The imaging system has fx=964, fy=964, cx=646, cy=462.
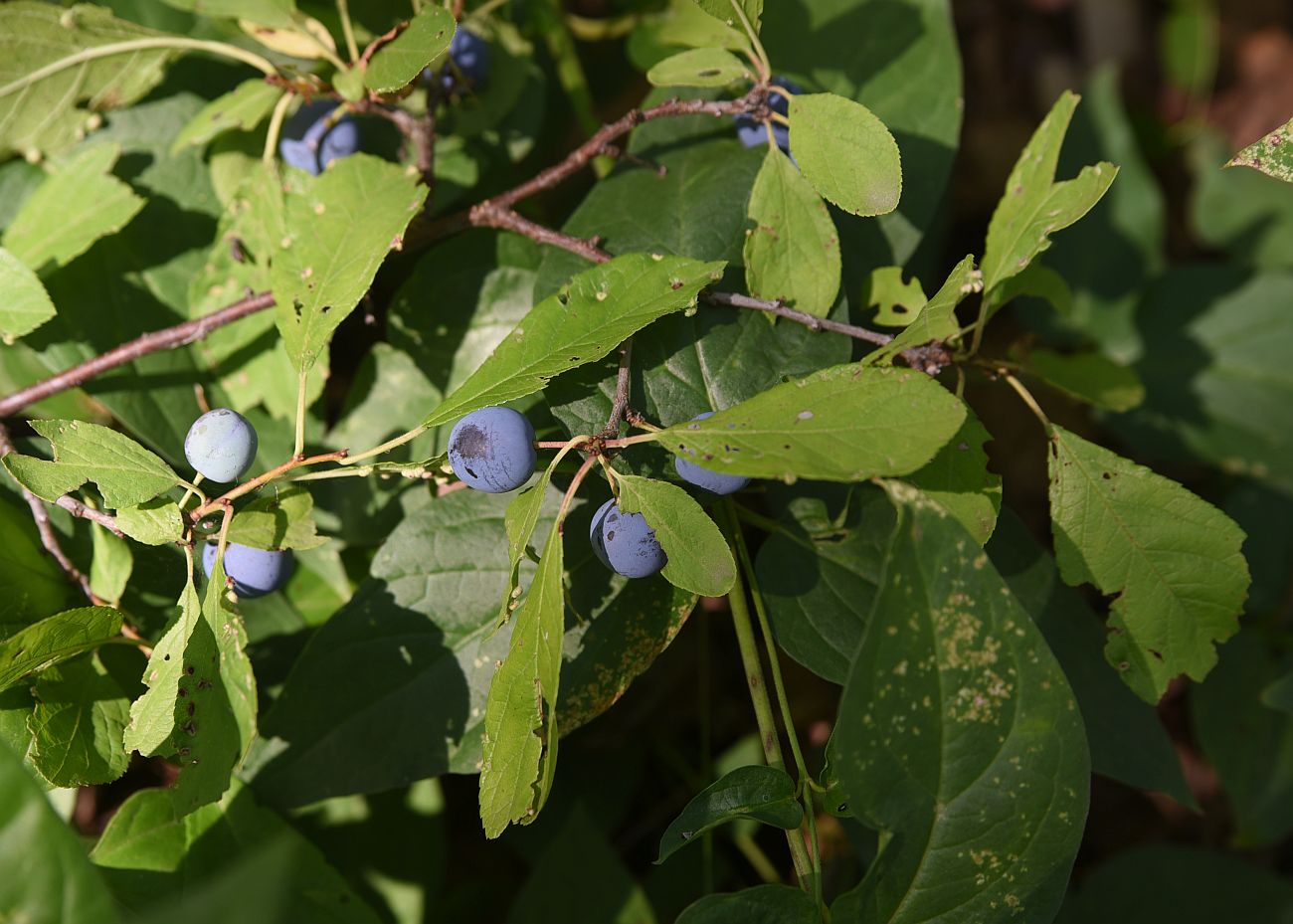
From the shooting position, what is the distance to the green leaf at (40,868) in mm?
850

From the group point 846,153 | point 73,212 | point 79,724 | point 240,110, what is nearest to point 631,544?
point 846,153

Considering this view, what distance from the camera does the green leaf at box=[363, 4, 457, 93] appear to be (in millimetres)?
1226

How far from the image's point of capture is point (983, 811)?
1.12m

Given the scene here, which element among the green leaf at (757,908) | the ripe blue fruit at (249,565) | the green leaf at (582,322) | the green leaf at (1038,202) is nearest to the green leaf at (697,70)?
the green leaf at (582,322)

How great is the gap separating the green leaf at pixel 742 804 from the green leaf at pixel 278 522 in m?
0.56

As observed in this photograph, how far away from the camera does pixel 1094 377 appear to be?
5.02 ft

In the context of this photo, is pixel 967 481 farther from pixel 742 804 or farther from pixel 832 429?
pixel 742 804

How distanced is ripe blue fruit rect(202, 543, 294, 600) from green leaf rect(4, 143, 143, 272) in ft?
1.86

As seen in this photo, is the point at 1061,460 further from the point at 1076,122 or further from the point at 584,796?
the point at 1076,122

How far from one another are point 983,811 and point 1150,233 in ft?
5.59

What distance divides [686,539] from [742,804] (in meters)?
0.33

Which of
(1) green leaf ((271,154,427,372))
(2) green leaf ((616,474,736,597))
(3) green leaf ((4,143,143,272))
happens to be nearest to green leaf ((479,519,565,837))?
(2) green leaf ((616,474,736,597))

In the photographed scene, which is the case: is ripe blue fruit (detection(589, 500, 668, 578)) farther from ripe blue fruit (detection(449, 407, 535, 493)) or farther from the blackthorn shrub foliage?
ripe blue fruit (detection(449, 407, 535, 493))

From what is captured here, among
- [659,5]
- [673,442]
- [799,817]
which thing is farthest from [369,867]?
[659,5]
